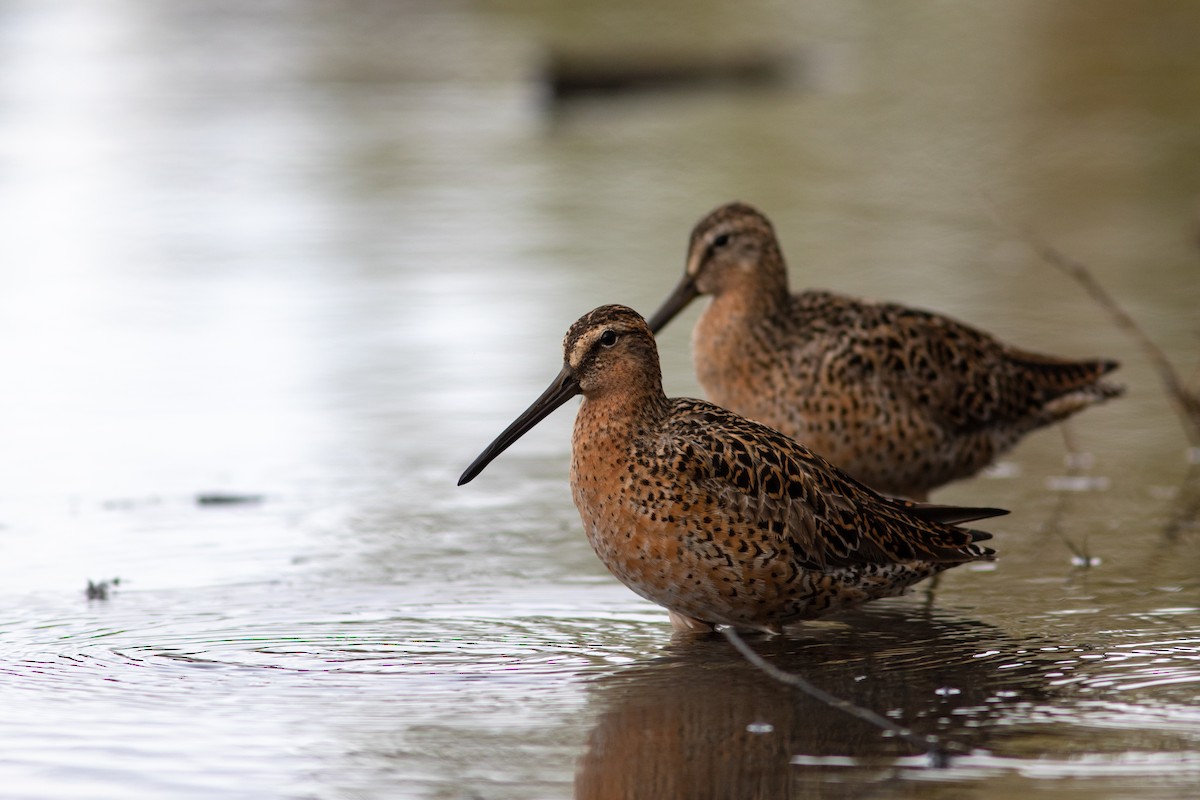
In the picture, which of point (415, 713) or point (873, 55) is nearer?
point (415, 713)

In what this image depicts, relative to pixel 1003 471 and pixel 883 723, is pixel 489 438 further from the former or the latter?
pixel 883 723

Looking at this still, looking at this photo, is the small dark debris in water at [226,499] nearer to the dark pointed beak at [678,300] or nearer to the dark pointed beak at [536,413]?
the dark pointed beak at [678,300]

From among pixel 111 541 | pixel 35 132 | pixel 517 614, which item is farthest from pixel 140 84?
pixel 517 614

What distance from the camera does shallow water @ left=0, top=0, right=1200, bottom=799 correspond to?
4578mm

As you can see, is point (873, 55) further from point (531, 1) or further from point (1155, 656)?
point (1155, 656)

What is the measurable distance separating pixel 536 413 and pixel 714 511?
2.15 ft

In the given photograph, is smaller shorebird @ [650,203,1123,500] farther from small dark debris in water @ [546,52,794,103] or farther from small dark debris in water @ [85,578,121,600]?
small dark debris in water @ [546,52,794,103]

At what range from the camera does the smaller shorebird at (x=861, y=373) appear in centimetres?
654

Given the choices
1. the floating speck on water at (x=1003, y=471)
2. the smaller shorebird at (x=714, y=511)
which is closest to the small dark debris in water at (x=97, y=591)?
the smaller shorebird at (x=714, y=511)

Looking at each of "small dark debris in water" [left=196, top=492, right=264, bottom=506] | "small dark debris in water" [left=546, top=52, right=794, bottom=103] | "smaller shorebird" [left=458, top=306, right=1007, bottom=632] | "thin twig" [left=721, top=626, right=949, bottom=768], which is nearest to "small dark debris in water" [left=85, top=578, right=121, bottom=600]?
"small dark debris in water" [left=196, top=492, right=264, bottom=506]

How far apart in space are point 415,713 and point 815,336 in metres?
2.45

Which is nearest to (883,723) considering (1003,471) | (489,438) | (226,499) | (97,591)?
(97,591)

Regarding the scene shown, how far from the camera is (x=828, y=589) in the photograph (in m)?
5.36

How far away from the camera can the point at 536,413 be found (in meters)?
5.59
